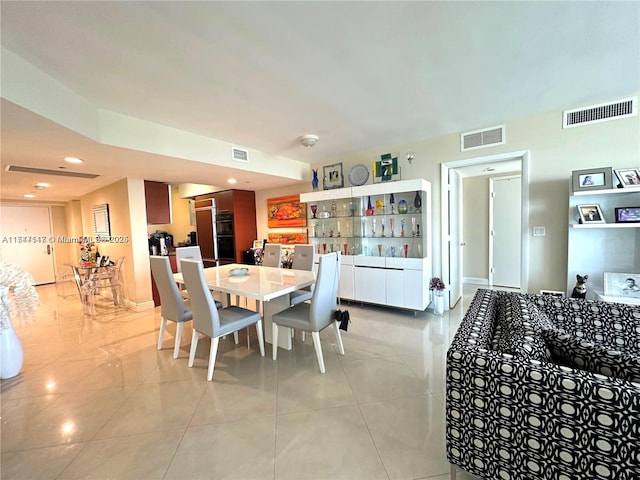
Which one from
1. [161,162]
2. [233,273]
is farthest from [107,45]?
[233,273]

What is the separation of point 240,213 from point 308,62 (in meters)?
4.16

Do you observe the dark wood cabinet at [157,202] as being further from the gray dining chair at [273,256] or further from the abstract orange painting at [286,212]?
the gray dining chair at [273,256]

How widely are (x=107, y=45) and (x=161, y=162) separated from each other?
1.79 metres

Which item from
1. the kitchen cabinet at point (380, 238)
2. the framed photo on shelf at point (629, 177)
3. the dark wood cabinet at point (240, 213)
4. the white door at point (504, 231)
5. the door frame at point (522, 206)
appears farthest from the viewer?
the dark wood cabinet at point (240, 213)

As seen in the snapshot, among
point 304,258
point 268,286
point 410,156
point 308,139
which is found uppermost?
point 308,139

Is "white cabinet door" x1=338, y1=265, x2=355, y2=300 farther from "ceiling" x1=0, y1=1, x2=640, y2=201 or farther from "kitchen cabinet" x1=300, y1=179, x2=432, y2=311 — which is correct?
"ceiling" x1=0, y1=1, x2=640, y2=201

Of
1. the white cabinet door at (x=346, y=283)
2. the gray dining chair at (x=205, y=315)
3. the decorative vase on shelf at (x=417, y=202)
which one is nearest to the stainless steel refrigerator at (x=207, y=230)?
the white cabinet door at (x=346, y=283)

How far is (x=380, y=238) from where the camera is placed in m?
4.32

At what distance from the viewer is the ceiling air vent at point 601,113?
2.69 metres

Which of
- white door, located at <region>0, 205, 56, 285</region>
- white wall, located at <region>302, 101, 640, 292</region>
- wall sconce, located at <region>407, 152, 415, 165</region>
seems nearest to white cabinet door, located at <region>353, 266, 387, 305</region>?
wall sconce, located at <region>407, 152, 415, 165</region>

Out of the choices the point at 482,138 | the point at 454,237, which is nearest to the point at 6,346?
the point at 454,237

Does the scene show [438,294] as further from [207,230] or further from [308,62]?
[207,230]

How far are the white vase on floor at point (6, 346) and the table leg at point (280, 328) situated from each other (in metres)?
2.29

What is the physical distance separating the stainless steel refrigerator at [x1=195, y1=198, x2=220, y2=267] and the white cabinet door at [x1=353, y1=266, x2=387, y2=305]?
3331 mm
